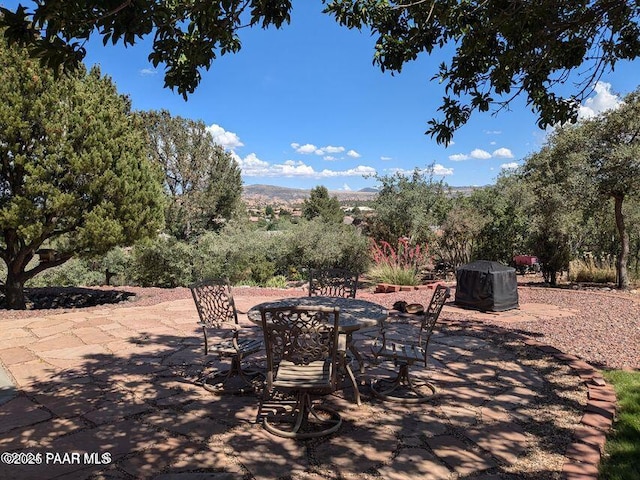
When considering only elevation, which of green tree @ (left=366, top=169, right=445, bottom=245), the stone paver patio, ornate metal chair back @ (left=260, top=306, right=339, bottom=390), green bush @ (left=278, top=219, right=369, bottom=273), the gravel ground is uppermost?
green tree @ (left=366, top=169, right=445, bottom=245)

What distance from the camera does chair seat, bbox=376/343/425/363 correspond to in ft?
10.3

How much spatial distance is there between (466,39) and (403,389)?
3226 mm

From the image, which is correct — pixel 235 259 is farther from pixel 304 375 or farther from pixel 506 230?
pixel 304 375

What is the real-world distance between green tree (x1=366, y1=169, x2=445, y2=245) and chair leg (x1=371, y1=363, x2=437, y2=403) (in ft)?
27.3

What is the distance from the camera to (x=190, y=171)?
620 inches

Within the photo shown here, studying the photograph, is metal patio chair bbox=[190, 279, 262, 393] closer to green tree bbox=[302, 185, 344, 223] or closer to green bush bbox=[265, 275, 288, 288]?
green bush bbox=[265, 275, 288, 288]

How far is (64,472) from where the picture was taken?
221 centimetres

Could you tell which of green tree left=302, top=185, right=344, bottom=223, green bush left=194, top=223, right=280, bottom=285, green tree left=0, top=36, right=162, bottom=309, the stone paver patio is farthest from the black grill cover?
green tree left=302, top=185, right=344, bottom=223

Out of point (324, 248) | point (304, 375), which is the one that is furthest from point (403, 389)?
point (324, 248)

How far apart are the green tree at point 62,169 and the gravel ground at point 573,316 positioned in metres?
1.31

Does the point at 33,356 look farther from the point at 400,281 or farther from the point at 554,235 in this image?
the point at 554,235

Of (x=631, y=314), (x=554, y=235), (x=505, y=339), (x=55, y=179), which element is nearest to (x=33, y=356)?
(x=55, y=179)

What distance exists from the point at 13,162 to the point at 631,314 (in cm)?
1020

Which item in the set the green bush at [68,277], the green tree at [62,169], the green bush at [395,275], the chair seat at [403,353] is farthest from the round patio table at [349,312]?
the green bush at [68,277]
